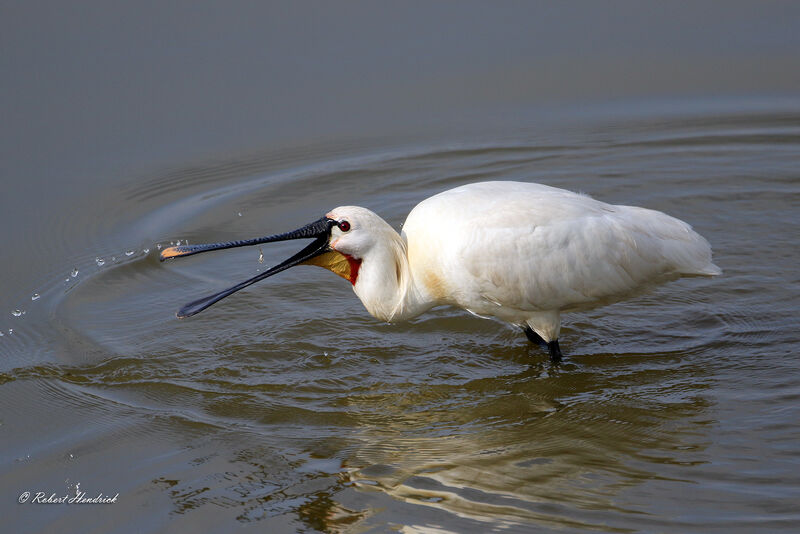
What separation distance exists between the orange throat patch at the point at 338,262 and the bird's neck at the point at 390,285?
5cm

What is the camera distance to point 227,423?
6918mm

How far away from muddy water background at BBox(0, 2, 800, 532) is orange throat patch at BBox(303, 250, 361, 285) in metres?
0.70

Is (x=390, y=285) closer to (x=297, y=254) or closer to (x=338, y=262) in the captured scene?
(x=338, y=262)

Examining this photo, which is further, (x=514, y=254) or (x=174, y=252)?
(x=174, y=252)

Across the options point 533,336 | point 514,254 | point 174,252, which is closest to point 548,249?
point 514,254

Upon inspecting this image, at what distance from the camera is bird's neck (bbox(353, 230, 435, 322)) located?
741 cm

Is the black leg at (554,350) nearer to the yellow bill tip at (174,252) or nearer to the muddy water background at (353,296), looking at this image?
the muddy water background at (353,296)

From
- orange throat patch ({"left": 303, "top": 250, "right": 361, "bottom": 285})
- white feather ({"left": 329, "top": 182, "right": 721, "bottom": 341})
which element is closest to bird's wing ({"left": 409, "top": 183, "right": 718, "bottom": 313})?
white feather ({"left": 329, "top": 182, "right": 721, "bottom": 341})

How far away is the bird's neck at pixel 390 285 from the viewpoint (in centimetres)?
741

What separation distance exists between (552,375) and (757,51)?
7010 mm

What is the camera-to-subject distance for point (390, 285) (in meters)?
7.46

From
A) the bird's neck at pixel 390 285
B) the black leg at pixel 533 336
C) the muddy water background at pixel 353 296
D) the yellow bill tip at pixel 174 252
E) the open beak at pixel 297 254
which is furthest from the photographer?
the black leg at pixel 533 336

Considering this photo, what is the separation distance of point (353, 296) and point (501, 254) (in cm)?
189

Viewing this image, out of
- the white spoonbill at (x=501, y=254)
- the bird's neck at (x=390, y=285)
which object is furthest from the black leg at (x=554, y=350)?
the bird's neck at (x=390, y=285)
